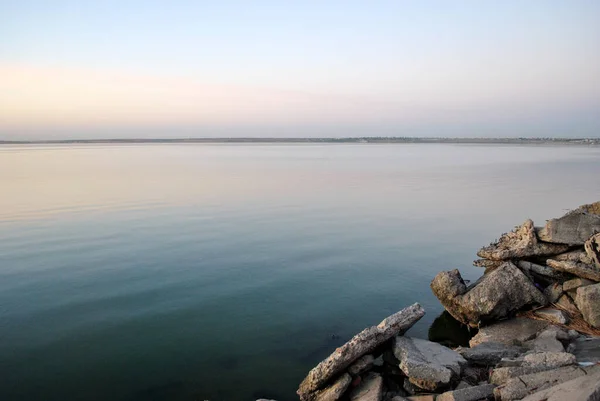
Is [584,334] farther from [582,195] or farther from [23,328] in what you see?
[582,195]

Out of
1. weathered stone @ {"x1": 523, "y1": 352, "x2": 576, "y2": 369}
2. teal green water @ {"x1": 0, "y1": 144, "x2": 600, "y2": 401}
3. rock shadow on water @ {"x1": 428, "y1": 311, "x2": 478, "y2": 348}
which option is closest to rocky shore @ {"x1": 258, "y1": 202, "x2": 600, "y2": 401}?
weathered stone @ {"x1": 523, "y1": 352, "x2": 576, "y2": 369}

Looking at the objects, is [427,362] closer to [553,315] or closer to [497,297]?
[497,297]

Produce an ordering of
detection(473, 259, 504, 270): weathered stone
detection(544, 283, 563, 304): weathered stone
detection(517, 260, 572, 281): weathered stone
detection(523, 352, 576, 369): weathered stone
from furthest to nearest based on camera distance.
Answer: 1. detection(473, 259, 504, 270): weathered stone
2. detection(517, 260, 572, 281): weathered stone
3. detection(544, 283, 563, 304): weathered stone
4. detection(523, 352, 576, 369): weathered stone

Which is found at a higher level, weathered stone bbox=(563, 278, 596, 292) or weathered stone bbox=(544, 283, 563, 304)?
weathered stone bbox=(563, 278, 596, 292)

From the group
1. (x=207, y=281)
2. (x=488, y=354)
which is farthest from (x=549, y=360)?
(x=207, y=281)

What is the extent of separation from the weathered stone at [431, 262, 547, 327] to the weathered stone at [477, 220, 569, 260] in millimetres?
1293

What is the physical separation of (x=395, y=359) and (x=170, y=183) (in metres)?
43.3

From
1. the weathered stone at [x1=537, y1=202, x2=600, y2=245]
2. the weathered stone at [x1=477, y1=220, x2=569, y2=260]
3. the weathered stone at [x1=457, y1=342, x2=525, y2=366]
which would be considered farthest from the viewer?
the weathered stone at [x1=477, y1=220, x2=569, y2=260]

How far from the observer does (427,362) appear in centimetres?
917

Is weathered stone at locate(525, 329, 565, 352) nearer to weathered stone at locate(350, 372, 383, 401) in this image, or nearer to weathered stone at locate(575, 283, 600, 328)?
weathered stone at locate(575, 283, 600, 328)

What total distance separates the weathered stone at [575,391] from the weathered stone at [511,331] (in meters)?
4.53

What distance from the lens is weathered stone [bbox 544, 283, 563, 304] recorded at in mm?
12727

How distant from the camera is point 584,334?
11.0 m

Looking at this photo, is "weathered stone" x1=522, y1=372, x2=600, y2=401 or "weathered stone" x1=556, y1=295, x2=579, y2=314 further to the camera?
"weathered stone" x1=556, y1=295, x2=579, y2=314
